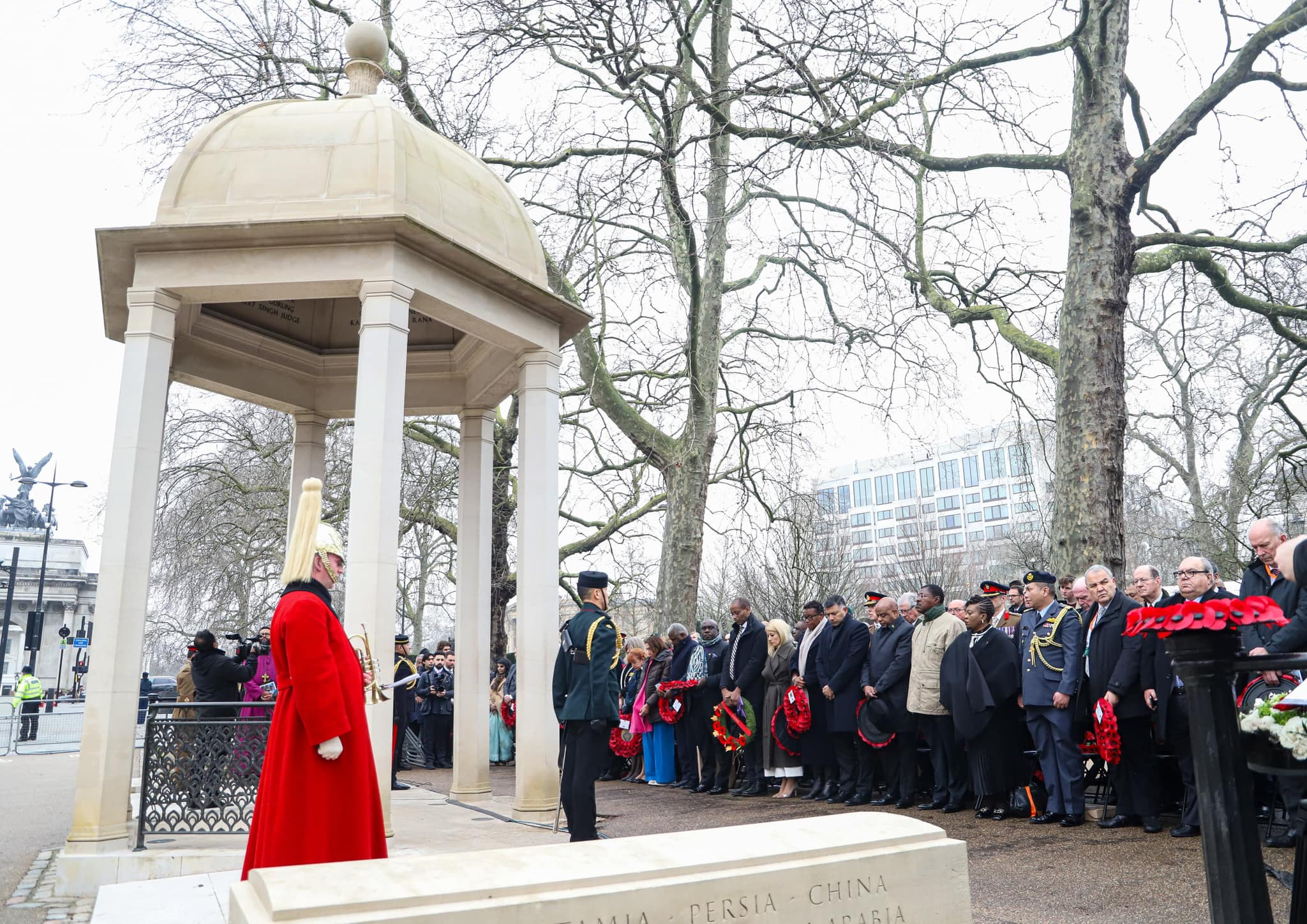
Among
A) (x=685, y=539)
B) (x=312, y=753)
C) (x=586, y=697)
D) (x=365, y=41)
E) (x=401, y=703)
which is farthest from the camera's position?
(x=685, y=539)

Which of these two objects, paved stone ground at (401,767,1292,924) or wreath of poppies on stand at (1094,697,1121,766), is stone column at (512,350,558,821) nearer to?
paved stone ground at (401,767,1292,924)

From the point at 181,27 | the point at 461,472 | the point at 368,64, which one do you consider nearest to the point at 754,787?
the point at 461,472

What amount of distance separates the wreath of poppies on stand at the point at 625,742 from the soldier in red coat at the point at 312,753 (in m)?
10.8

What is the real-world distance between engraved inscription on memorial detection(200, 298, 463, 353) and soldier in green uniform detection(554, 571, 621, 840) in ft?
15.9

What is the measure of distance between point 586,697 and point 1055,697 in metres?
4.41

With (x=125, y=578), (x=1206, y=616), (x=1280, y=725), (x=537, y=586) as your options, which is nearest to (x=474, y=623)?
(x=537, y=586)

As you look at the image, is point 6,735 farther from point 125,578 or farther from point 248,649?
point 125,578

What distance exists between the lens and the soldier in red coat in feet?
16.3

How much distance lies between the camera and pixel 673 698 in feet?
47.1

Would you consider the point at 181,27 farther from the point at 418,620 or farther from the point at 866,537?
the point at 866,537

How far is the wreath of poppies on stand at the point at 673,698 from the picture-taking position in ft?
46.3

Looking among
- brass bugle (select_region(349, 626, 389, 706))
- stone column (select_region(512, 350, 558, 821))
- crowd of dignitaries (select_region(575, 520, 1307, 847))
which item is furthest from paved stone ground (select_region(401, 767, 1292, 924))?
brass bugle (select_region(349, 626, 389, 706))

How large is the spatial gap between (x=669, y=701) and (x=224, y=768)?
23.5 ft

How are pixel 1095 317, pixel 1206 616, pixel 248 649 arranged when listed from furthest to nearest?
pixel 248 649
pixel 1095 317
pixel 1206 616
